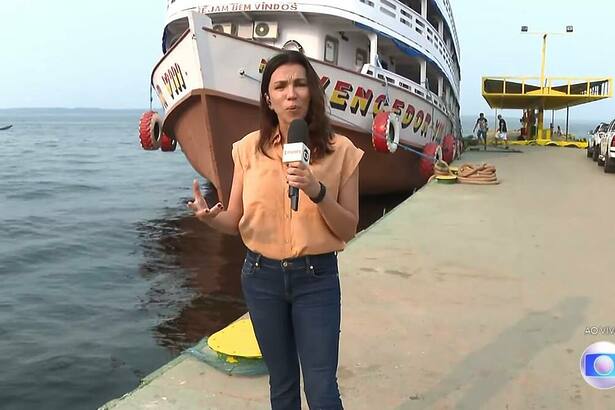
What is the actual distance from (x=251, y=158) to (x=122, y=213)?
13179 millimetres

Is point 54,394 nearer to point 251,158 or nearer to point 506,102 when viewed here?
point 251,158

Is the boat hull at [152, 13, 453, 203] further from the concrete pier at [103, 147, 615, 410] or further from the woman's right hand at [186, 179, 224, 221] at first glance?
the woman's right hand at [186, 179, 224, 221]

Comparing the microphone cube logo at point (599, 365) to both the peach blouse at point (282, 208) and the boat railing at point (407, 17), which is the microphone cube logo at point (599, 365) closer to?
the peach blouse at point (282, 208)

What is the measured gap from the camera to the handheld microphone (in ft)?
5.84

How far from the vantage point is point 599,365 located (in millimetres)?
3385

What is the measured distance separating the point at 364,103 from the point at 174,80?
340 cm

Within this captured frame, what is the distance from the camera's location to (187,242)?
11.2 m

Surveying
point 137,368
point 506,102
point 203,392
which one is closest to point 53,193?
point 137,368

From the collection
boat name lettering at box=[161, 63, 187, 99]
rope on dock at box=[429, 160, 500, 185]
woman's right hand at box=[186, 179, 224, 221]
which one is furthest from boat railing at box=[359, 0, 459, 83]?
woman's right hand at box=[186, 179, 224, 221]

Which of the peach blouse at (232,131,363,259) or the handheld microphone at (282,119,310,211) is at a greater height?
the handheld microphone at (282,119,310,211)

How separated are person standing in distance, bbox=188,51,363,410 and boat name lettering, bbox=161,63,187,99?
812 centimetres

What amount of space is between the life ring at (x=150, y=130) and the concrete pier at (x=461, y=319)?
658cm

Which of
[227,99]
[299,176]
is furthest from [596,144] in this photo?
[299,176]

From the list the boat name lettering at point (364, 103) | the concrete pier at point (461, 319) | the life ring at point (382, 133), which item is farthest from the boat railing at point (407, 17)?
the concrete pier at point (461, 319)
